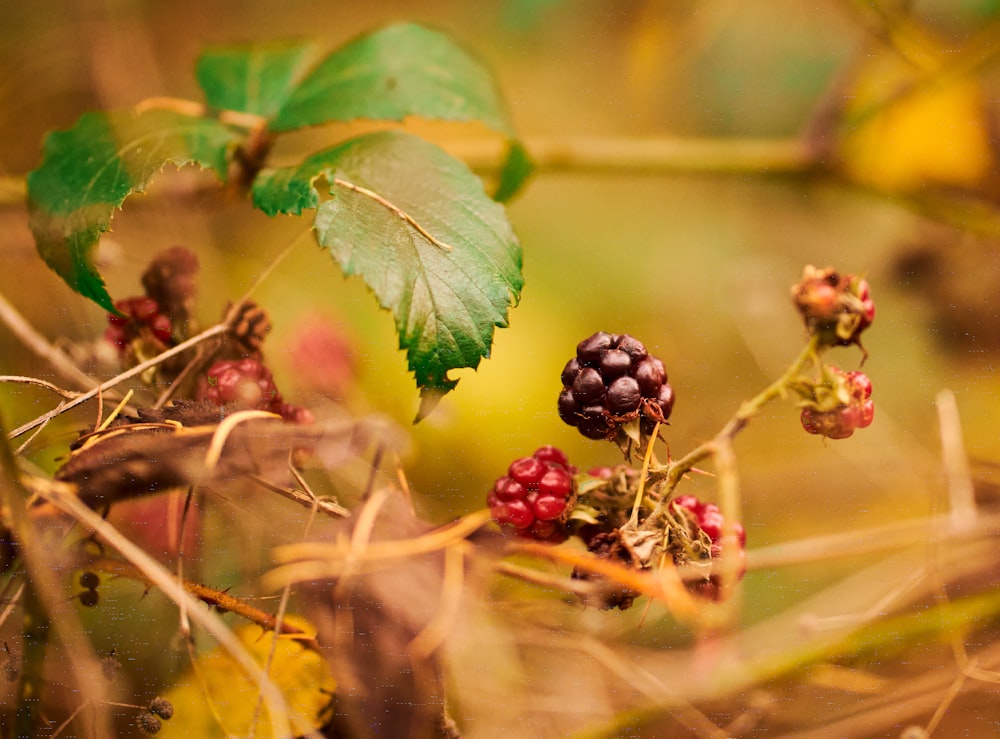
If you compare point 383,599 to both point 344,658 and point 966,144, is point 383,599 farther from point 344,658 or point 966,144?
point 966,144

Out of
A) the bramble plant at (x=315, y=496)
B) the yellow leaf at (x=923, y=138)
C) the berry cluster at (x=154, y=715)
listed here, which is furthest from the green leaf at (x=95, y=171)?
the yellow leaf at (x=923, y=138)

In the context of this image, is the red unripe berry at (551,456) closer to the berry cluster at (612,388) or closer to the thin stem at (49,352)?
the berry cluster at (612,388)

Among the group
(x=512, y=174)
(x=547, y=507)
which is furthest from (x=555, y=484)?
(x=512, y=174)

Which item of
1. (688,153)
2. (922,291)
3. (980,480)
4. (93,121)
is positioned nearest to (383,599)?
(93,121)

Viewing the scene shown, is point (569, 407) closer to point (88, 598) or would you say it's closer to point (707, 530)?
point (707, 530)

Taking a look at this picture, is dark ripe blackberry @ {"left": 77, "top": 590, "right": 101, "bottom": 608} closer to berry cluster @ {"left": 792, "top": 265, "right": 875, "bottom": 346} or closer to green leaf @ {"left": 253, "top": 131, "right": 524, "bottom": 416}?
green leaf @ {"left": 253, "top": 131, "right": 524, "bottom": 416}

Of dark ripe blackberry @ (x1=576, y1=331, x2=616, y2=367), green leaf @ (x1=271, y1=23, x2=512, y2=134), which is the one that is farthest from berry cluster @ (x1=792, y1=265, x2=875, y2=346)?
green leaf @ (x1=271, y1=23, x2=512, y2=134)

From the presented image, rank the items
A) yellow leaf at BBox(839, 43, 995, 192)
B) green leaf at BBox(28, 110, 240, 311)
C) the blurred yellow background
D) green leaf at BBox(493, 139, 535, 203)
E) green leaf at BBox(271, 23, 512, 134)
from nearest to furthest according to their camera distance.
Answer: green leaf at BBox(28, 110, 240, 311) → green leaf at BBox(271, 23, 512, 134) → green leaf at BBox(493, 139, 535, 203) → the blurred yellow background → yellow leaf at BBox(839, 43, 995, 192)
